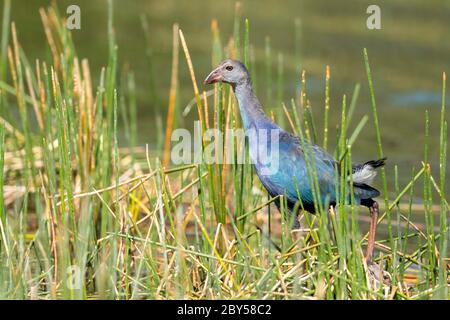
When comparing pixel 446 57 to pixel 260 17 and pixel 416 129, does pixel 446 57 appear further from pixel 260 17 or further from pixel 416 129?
pixel 260 17

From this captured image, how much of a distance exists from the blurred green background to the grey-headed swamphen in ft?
10.9

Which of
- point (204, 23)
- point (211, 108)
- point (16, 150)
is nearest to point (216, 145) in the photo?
point (16, 150)

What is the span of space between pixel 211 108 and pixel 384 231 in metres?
2.56

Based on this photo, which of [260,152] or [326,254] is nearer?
[326,254]

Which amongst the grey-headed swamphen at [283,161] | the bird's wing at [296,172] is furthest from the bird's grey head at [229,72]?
the bird's wing at [296,172]

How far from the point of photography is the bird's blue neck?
4379 mm

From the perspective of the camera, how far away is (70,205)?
12.8 ft

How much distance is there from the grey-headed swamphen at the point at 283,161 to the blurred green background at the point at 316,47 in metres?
3.33

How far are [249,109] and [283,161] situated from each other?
29 centimetres
